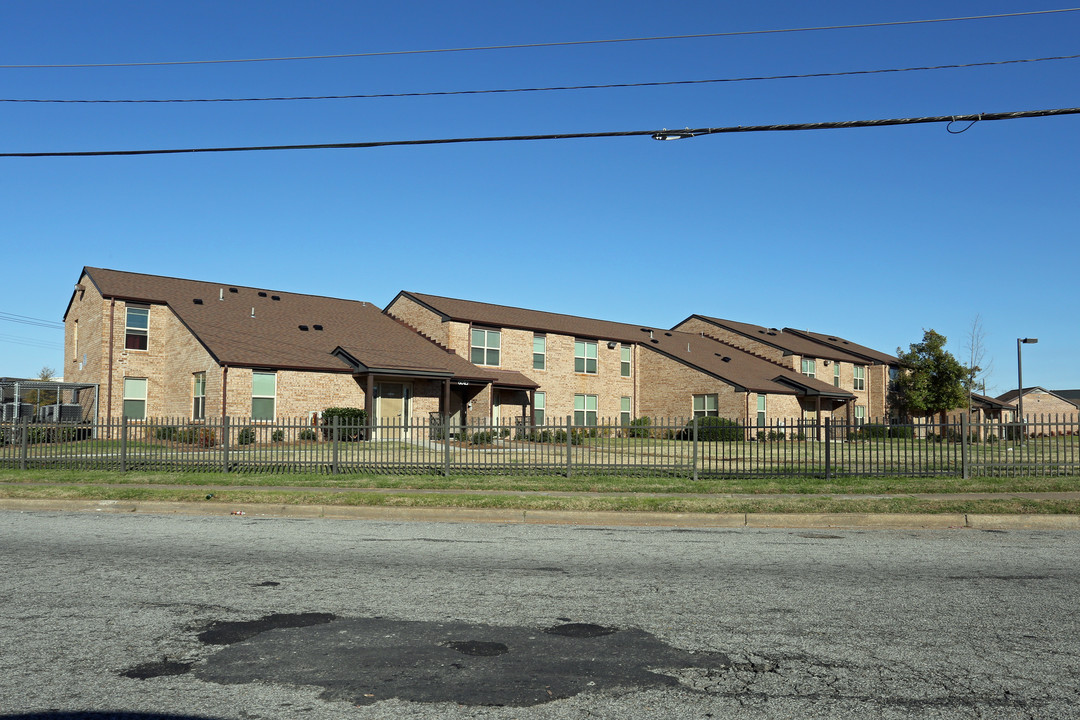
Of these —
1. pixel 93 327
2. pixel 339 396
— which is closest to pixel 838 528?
pixel 339 396

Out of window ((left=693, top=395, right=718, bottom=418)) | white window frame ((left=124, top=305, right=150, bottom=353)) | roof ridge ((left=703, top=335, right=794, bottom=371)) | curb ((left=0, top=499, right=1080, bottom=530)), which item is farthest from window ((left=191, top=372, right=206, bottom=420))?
roof ridge ((left=703, top=335, right=794, bottom=371))

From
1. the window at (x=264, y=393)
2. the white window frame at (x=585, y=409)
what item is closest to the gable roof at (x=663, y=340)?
the white window frame at (x=585, y=409)

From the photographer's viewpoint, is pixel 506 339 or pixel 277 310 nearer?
pixel 277 310

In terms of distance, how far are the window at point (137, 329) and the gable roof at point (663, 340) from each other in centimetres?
1252

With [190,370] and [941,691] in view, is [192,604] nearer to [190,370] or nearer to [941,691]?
[941,691]

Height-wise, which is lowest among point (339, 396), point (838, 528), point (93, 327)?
point (838, 528)

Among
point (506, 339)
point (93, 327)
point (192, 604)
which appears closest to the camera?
point (192, 604)

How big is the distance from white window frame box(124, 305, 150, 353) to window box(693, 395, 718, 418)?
27209 millimetres

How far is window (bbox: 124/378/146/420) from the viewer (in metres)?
34.1

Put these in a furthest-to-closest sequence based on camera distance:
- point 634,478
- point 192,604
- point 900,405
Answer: point 900,405
point 634,478
point 192,604

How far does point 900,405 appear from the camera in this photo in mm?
60094

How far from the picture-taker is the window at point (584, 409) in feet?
144

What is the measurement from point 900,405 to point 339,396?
4423cm

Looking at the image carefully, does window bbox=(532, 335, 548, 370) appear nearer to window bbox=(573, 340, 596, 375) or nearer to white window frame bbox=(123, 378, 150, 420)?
window bbox=(573, 340, 596, 375)
